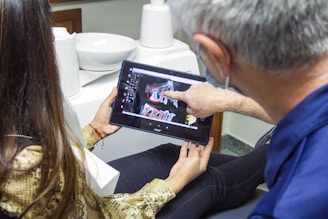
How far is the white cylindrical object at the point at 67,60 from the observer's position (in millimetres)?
1154

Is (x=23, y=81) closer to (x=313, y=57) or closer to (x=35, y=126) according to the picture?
(x=35, y=126)

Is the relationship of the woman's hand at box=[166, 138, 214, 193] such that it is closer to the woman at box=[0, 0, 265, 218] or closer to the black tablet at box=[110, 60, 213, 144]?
the black tablet at box=[110, 60, 213, 144]

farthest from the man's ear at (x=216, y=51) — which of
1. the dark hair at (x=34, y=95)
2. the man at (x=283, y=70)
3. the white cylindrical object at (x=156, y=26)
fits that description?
the white cylindrical object at (x=156, y=26)

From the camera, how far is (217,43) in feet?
1.97

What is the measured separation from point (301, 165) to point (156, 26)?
2.93ft

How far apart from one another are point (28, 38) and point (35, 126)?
143 millimetres

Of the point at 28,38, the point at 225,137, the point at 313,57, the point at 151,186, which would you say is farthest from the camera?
the point at 225,137

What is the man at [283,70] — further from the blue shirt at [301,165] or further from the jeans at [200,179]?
the jeans at [200,179]

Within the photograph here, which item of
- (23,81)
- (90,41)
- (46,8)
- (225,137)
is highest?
(46,8)

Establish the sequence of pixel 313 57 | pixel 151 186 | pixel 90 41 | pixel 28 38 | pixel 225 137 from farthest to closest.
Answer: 1. pixel 225 137
2. pixel 90 41
3. pixel 151 186
4. pixel 28 38
5. pixel 313 57

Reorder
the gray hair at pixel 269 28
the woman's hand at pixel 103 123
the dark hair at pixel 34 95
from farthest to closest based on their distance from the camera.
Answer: the woman's hand at pixel 103 123
the dark hair at pixel 34 95
the gray hair at pixel 269 28

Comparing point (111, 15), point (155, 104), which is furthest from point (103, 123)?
point (111, 15)

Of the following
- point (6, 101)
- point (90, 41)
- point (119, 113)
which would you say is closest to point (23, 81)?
point (6, 101)

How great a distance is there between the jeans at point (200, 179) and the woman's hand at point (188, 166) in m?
0.05
